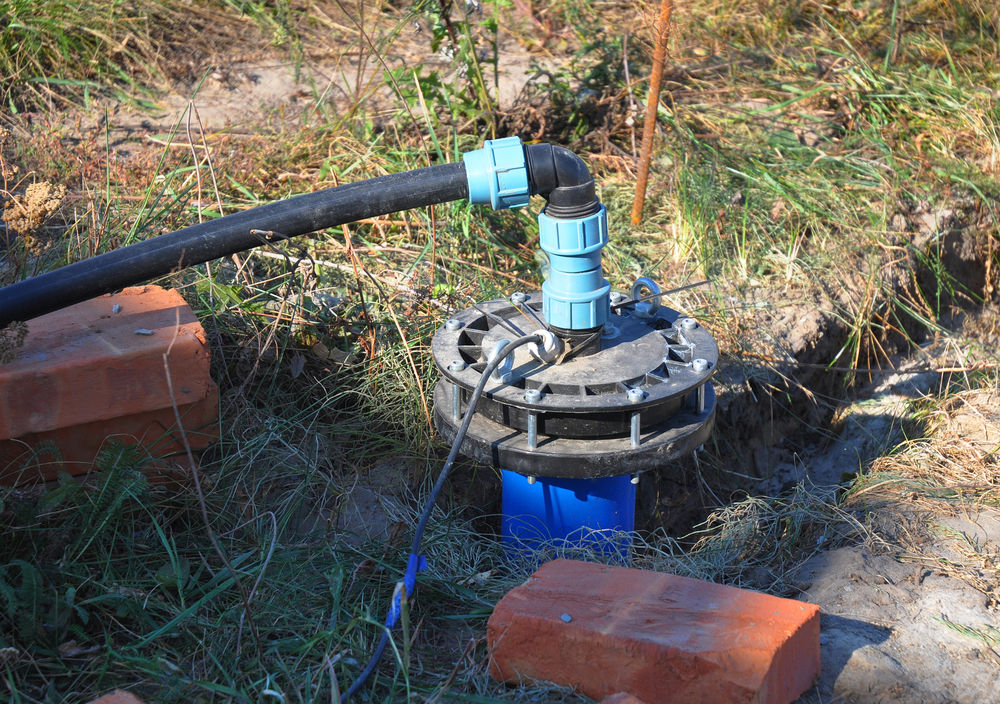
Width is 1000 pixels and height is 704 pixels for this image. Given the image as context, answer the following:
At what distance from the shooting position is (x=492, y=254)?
3221 millimetres

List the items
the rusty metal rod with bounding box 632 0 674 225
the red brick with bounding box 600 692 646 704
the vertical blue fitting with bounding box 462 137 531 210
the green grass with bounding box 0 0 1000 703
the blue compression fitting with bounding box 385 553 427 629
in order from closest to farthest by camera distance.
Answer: the red brick with bounding box 600 692 646 704 < the blue compression fitting with bounding box 385 553 427 629 < the green grass with bounding box 0 0 1000 703 < the vertical blue fitting with bounding box 462 137 531 210 < the rusty metal rod with bounding box 632 0 674 225

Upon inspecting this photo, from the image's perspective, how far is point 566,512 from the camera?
2074 millimetres

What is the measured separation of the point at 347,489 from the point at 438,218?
1342 millimetres

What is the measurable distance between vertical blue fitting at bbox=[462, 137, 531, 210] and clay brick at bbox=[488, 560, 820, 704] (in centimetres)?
88

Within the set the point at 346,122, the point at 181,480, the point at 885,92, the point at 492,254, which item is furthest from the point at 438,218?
the point at 885,92

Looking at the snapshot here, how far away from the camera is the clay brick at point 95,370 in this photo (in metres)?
1.88

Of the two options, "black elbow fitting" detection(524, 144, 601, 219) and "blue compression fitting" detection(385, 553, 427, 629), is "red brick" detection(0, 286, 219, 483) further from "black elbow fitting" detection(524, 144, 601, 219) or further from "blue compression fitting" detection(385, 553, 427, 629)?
"black elbow fitting" detection(524, 144, 601, 219)

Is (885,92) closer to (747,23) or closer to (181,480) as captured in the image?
(747,23)

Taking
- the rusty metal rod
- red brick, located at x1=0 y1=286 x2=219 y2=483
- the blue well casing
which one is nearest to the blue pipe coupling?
the blue well casing

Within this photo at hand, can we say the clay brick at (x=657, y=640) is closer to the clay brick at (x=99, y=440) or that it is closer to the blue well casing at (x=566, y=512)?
the blue well casing at (x=566, y=512)

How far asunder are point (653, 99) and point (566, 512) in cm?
182

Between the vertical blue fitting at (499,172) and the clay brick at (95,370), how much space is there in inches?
30.1

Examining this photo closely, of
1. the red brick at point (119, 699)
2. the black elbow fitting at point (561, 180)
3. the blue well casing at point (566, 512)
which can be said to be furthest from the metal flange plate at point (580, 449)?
the red brick at point (119, 699)

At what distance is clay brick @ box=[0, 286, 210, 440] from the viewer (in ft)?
6.16
